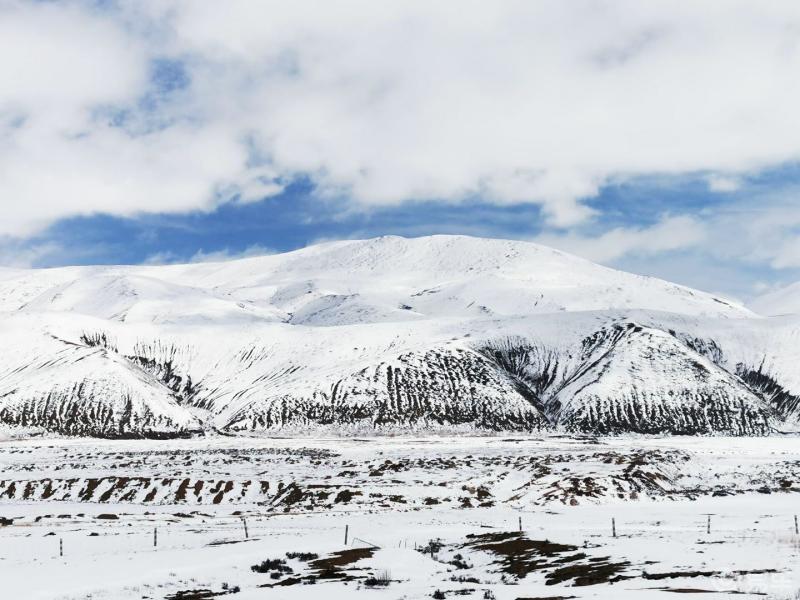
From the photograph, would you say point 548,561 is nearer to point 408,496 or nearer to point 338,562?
point 338,562

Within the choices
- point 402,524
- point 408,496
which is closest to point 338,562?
point 402,524

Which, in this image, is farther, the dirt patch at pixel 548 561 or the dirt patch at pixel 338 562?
the dirt patch at pixel 338 562

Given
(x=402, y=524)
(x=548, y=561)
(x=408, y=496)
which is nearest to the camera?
(x=548, y=561)

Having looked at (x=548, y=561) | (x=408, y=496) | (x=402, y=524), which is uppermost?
(x=548, y=561)

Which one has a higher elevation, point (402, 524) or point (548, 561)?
point (548, 561)

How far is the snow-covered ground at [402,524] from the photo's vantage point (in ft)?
105

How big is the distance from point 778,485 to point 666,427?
98129mm

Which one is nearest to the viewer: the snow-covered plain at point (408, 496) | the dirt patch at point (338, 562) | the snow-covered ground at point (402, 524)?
the snow-covered ground at point (402, 524)

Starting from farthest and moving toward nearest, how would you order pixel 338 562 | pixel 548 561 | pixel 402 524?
1. pixel 402 524
2. pixel 338 562
3. pixel 548 561

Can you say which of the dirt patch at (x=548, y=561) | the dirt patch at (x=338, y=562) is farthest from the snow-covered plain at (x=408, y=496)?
the dirt patch at (x=338, y=562)

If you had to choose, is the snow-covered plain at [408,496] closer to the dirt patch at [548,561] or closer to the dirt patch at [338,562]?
the dirt patch at [548,561]

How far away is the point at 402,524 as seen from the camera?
188 feet

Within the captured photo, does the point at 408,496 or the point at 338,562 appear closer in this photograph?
the point at 338,562

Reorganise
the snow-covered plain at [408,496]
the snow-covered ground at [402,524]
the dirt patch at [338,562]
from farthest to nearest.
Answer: the dirt patch at [338,562], the snow-covered plain at [408,496], the snow-covered ground at [402,524]
